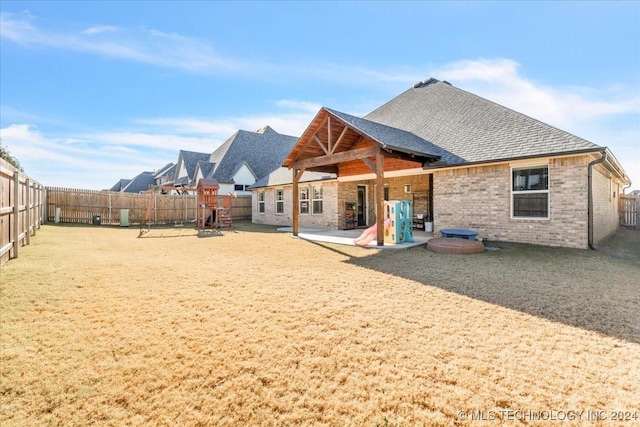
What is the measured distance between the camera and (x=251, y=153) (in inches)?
1156

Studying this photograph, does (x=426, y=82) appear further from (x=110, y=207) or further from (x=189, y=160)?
(x=189, y=160)

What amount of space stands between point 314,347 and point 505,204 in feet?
29.2

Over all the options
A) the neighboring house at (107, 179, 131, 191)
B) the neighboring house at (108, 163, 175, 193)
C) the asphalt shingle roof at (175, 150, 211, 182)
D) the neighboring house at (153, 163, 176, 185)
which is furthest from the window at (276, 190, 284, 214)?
the neighboring house at (107, 179, 131, 191)

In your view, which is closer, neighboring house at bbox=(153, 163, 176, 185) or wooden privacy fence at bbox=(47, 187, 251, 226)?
wooden privacy fence at bbox=(47, 187, 251, 226)

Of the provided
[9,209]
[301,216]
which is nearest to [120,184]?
[301,216]

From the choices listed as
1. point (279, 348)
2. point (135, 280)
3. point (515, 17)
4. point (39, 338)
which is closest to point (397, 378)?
point (279, 348)

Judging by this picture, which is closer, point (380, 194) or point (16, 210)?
point (16, 210)

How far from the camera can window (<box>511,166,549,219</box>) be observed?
848 centimetres

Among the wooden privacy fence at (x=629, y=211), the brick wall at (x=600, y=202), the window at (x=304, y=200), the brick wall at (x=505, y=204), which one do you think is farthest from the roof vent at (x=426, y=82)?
the wooden privacy fence at (x=629, y=211)

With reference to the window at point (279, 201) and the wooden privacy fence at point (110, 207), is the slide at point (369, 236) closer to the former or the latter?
the window at point (279, 201)

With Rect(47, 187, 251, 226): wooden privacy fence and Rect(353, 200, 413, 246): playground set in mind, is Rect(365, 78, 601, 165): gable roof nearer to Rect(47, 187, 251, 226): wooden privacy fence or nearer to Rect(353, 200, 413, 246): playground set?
Rect(353, 200, 413, 246): playground set

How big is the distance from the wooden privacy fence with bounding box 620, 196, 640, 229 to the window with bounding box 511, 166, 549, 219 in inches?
522

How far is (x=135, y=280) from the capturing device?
5.37 metres

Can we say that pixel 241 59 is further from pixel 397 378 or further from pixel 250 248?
pixel 397 378
